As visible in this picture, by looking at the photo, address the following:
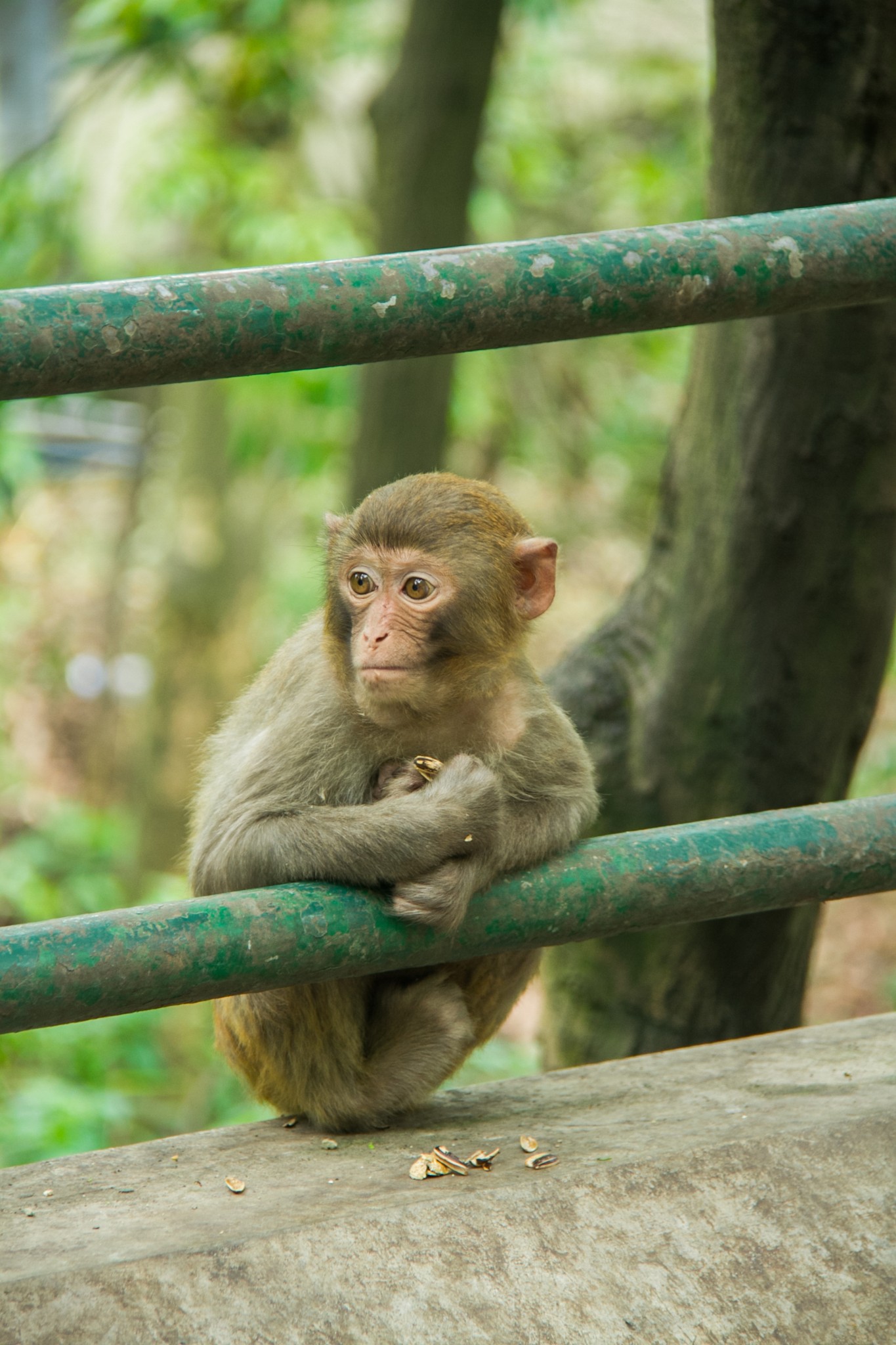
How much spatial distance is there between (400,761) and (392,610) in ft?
1.00

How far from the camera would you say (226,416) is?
9.98m

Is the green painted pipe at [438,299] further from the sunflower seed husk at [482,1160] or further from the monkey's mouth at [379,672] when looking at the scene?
the sunflower seed husk at [482,1160]

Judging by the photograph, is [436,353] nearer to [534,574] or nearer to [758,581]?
[534,574]

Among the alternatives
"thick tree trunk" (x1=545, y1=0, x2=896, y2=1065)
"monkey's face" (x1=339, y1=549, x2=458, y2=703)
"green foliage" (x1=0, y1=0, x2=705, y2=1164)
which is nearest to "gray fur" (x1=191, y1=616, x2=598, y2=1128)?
"monkey's face" (x1=339, y1=549, x2=458, y2=703)

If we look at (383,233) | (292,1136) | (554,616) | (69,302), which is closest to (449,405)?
(383,233)

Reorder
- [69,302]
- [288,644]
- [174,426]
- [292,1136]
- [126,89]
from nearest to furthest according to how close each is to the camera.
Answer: [69,302], [292,1136], [288,644], [126,89], [174,426]

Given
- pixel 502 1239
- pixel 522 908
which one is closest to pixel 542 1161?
pixel 502 1239

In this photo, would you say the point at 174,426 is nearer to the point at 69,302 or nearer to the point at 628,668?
the point at 628,668

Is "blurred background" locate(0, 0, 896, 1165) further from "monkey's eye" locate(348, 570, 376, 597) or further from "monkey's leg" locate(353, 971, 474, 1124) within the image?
"monkey's eye" locate(348, 570, 376, 597)

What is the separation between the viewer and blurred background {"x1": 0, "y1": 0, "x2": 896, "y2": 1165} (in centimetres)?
709

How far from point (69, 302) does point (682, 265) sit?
2.73ft

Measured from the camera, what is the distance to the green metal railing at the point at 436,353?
1.70 m

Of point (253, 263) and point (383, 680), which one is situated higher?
point (253, 263)

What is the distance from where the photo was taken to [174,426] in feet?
40.1
